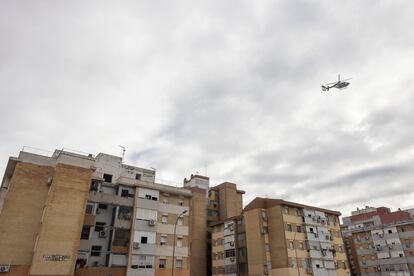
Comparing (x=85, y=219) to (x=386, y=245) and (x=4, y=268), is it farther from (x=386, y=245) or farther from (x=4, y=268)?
(x=386, y=245)

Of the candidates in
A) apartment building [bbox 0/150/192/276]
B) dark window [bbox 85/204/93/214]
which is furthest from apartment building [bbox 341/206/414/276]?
dark window [bbox 85/204/93/214]

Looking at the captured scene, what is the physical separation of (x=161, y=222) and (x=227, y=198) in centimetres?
3526

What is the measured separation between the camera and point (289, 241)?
198ft

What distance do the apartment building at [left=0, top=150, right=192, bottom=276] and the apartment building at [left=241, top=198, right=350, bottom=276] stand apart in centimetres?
1581

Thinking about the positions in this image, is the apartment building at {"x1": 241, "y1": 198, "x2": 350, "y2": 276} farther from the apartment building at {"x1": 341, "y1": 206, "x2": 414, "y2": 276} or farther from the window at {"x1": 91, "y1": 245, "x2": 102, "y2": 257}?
the window at {"x1": 91, "y1": 245, "x2": 102, "y2": 257}

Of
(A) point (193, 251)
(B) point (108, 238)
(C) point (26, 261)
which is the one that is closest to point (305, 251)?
(A) point (193, 251)

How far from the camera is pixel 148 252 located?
48375mm

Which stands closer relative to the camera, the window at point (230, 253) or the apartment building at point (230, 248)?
the apartment building at point (230, 248)

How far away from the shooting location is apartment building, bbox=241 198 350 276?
5947cm

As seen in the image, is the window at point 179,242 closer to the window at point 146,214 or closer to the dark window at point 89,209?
the window at point 146,214

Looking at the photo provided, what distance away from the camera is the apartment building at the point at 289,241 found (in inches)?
2341

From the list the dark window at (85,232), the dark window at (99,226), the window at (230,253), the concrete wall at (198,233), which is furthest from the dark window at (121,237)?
the window at (230,253)

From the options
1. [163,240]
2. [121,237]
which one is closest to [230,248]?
[163,240]

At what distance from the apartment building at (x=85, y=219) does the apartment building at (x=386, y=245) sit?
52.4m
